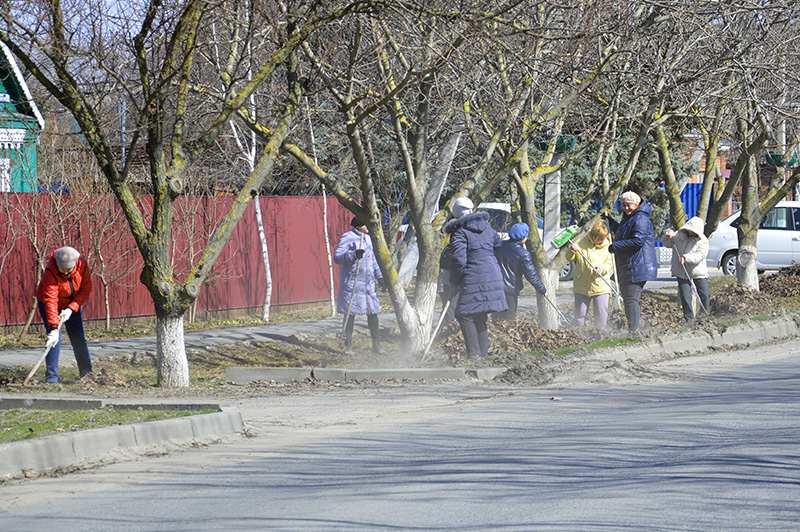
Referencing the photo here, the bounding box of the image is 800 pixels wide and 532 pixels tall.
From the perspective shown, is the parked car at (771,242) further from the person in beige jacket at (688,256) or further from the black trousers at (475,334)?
the black trousers at (475,334)

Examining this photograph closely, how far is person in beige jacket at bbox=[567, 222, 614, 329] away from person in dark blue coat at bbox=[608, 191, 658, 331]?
325 mm

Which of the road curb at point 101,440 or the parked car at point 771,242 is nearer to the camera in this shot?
the road curb at point 101,440

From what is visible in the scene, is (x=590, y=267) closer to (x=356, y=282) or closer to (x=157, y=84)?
(x=356, y=282)

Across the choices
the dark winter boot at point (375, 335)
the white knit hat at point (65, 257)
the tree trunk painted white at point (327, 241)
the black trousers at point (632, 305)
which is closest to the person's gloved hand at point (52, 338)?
the white knit hat at point (65, 257)

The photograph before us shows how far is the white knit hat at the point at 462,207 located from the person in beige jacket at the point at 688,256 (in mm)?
3550

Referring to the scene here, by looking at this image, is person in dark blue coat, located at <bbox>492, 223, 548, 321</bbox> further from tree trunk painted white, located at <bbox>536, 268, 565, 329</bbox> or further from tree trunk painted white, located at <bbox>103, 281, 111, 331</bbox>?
tree trunk painted white, located at <bbox>103, 281, 111, 331</bbox>

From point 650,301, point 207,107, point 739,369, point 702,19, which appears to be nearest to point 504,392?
point 739,369

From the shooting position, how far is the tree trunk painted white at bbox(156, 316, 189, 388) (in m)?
9.27

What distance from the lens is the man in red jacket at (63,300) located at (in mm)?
9742

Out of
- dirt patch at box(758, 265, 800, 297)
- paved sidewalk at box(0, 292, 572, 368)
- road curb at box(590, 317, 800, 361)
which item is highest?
dirt patch at box(758, 265, 800, 297)

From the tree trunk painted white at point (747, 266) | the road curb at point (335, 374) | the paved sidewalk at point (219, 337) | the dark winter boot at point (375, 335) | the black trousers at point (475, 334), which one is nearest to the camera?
the road curb at point (335, 374)

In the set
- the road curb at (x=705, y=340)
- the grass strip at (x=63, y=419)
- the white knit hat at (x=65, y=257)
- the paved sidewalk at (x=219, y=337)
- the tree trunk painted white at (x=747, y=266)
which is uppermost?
the white knit hat at (x=65, y=257)

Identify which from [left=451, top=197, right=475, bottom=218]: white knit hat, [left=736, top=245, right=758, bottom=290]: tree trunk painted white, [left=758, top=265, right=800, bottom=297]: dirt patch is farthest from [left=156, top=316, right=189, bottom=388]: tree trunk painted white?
[left=758, top=265, right=800, bottom=297]: dirt patch

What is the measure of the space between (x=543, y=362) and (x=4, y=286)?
26.8ft
